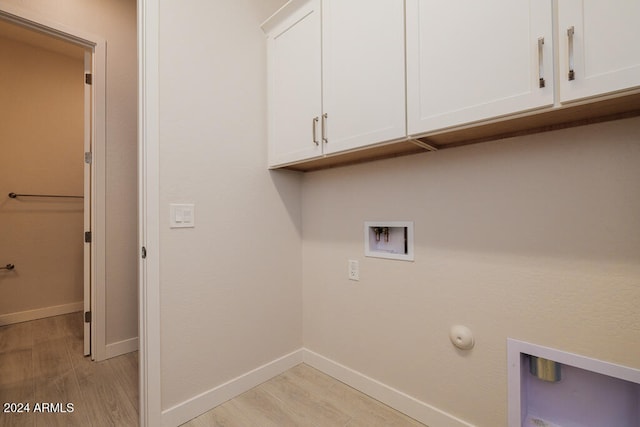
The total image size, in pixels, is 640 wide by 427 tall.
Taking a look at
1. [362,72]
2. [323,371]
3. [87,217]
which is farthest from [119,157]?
[323,371]

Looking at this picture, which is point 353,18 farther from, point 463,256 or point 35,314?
point 35,314

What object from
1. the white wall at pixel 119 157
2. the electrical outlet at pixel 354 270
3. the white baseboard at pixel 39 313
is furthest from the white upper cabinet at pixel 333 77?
the white baseboard at pixel 39 313

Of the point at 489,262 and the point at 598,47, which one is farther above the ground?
the point at 598,47

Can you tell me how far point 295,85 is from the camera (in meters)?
1.68

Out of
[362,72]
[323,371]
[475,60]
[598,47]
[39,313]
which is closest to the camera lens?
[598,47]

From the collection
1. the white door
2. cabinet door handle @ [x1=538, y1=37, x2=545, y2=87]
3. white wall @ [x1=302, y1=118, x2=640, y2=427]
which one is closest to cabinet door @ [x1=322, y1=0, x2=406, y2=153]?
white wall @ [x1=302, y1=118, x2=640, y2=427]

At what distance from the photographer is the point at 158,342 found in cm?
139

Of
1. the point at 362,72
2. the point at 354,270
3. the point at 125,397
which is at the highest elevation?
the point at 362,72

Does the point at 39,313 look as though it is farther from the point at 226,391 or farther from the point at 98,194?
the point at 226,391

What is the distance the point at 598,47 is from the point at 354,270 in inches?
55.1

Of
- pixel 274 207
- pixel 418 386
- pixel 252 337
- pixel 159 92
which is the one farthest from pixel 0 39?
pixel 418 386

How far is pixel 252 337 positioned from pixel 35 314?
2851 mm

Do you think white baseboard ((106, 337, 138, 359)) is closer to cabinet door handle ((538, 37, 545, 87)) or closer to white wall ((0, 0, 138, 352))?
white wall ((0, 0, 138, 352))

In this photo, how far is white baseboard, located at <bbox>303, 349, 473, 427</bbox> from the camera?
4.51 feet
